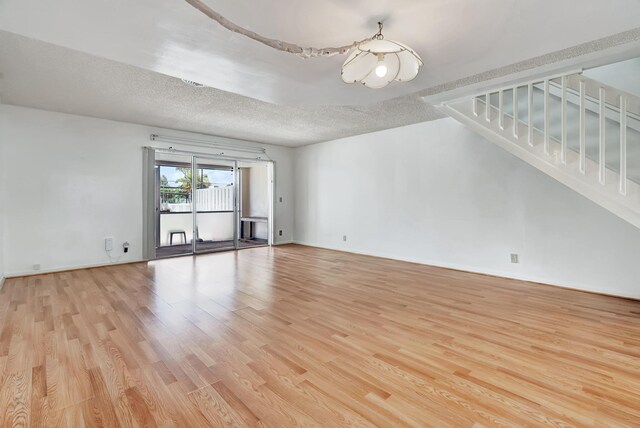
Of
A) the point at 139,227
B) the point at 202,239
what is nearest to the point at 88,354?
the point at 139,227

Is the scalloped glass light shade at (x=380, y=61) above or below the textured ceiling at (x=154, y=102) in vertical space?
below

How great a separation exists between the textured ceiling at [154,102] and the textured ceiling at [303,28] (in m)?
0.52

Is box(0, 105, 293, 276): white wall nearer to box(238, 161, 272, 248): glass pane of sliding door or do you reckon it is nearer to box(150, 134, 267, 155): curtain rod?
box(150, 134, 267, 155): curtain rod

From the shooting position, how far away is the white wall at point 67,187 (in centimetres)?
445

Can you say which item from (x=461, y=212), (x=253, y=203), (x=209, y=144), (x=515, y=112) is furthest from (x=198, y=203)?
(x=515, y=112)

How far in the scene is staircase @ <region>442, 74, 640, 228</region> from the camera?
2.88m

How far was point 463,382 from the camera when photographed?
1.83m

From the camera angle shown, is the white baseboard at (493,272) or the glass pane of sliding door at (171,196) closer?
the white baseboard at (493,272)

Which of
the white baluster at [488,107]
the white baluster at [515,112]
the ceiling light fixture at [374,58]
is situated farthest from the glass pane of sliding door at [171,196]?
the white baluster at [515,112]

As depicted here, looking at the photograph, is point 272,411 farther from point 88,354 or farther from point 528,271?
point 528,271

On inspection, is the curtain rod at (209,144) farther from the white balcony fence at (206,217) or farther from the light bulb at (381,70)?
the light bulb at (381,70)

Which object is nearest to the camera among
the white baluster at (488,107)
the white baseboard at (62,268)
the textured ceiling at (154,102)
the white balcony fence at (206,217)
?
the textured ceiling at (154,102)

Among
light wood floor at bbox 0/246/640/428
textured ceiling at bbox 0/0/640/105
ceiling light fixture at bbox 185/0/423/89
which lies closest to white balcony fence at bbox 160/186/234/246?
light wood floor at bbox 0/246/640/428

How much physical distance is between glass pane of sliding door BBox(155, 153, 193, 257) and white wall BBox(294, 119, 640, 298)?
3046 mm
